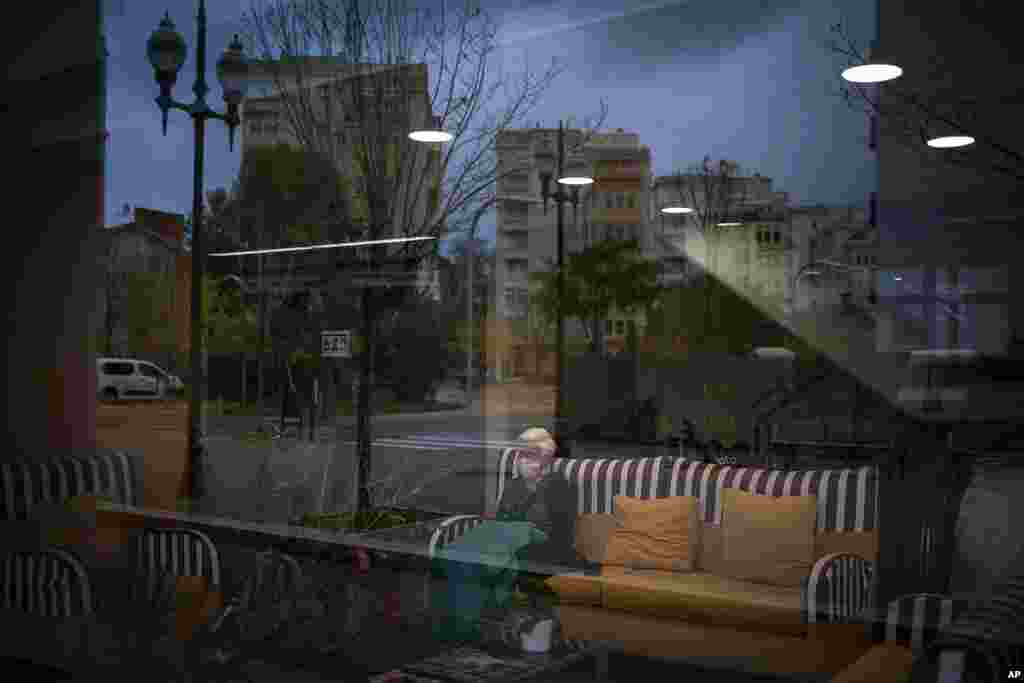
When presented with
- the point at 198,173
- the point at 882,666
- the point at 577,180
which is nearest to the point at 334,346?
the point at 198,173

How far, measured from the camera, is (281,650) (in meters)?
2.91

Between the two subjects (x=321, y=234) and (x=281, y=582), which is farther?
(x=321, y=234)

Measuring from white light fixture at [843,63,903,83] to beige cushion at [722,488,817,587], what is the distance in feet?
7.90

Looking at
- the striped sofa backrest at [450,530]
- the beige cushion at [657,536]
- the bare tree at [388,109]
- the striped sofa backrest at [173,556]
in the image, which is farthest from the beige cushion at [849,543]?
the bare tree at [388,109]

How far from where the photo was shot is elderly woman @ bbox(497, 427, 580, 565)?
4.36 m

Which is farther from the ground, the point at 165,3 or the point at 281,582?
the point at 165,3

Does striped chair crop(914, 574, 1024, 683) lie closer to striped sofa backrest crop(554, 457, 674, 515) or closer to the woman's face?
striped sofa backrest crop(554, 457, 674, 515)

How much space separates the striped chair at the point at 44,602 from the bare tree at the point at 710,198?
3825 mm

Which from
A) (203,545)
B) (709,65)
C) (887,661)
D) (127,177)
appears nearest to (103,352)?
(127,177)

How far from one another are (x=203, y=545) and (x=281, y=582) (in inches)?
44.1

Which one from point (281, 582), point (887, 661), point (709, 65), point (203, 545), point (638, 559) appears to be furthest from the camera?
point (709, 65)

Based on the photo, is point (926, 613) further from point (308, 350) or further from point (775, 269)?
point (308, 350)

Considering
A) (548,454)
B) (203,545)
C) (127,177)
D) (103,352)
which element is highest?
(127,177)

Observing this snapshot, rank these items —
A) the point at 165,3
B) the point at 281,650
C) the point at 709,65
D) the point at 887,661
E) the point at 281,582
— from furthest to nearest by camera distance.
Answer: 1. the point at 709,65
2. the point at 165,3
3. the point at 281,582
4. the point at 281,650
5. the point at 887,661
